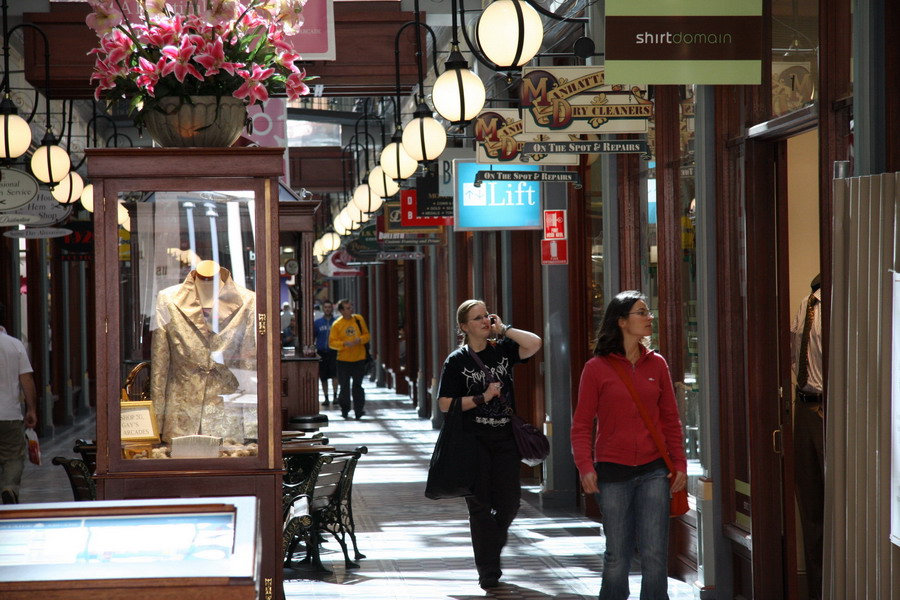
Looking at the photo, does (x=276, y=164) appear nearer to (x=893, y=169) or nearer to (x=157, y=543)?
(x=157, y=543)

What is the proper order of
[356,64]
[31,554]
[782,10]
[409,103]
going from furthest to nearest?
[409,103]
[356,64]
[782,10]
[31,554]

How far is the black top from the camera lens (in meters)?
7.41

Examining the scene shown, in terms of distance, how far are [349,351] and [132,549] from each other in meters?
17.5

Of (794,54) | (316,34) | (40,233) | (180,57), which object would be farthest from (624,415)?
(40,233)

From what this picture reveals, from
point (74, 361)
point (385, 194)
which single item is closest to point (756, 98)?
point (385, 194)

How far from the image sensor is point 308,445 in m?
7.37

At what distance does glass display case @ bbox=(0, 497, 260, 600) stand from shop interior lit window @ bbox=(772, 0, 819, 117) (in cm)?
371

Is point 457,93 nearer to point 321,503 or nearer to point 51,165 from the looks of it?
point 321,503

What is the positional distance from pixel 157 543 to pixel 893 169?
3107 mm

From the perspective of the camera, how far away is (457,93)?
7160 millimetres

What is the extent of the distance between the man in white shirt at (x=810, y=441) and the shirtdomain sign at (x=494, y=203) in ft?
13.5

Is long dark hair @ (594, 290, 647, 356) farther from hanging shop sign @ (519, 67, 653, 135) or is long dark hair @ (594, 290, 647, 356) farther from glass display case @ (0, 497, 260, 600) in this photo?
glass display case @ (0, 497, 260, 600)

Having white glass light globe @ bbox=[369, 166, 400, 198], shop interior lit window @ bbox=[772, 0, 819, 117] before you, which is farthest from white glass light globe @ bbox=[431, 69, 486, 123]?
white glass light globe @ bbox=[369, 166, 400, 198]

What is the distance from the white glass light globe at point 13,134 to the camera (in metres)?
8.90
